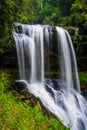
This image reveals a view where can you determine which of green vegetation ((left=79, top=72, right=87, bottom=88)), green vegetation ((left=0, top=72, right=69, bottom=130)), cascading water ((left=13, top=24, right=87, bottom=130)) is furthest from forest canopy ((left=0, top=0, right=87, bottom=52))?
green vegetation ((left=79, top=72, right=87, bottom=88))

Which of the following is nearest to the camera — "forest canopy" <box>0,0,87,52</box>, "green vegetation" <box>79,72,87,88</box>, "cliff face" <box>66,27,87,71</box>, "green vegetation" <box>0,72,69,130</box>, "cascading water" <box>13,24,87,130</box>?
"green vegetation" <box>0,72,69,130</box>

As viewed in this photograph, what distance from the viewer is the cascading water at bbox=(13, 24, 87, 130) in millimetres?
15617

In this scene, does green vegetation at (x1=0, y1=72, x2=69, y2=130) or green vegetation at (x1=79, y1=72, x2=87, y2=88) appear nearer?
green vegetation at (x1=0, y1=72, x2=69, y2=130)

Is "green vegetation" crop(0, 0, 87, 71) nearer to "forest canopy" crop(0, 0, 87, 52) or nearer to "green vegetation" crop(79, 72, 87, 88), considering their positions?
"forest canopy" crop(0, 0, 87, 52)

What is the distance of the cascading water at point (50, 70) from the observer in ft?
51.2

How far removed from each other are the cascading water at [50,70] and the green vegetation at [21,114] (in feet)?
3.74

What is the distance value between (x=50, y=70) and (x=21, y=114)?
29.7 feet

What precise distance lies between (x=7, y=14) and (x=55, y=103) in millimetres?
4966

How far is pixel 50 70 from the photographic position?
20.1 metres

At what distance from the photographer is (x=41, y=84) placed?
59.1 ft

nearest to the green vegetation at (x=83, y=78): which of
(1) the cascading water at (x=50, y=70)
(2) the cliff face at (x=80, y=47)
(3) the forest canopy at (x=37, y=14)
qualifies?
(1) the cascading water at (x=50, y=70)

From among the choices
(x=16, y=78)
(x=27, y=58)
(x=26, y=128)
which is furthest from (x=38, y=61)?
(x=26, y=128)

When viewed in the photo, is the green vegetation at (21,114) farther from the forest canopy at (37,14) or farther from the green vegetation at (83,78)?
the green vegetation at (83,78)

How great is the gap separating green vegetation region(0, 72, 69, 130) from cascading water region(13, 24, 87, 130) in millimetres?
1140
